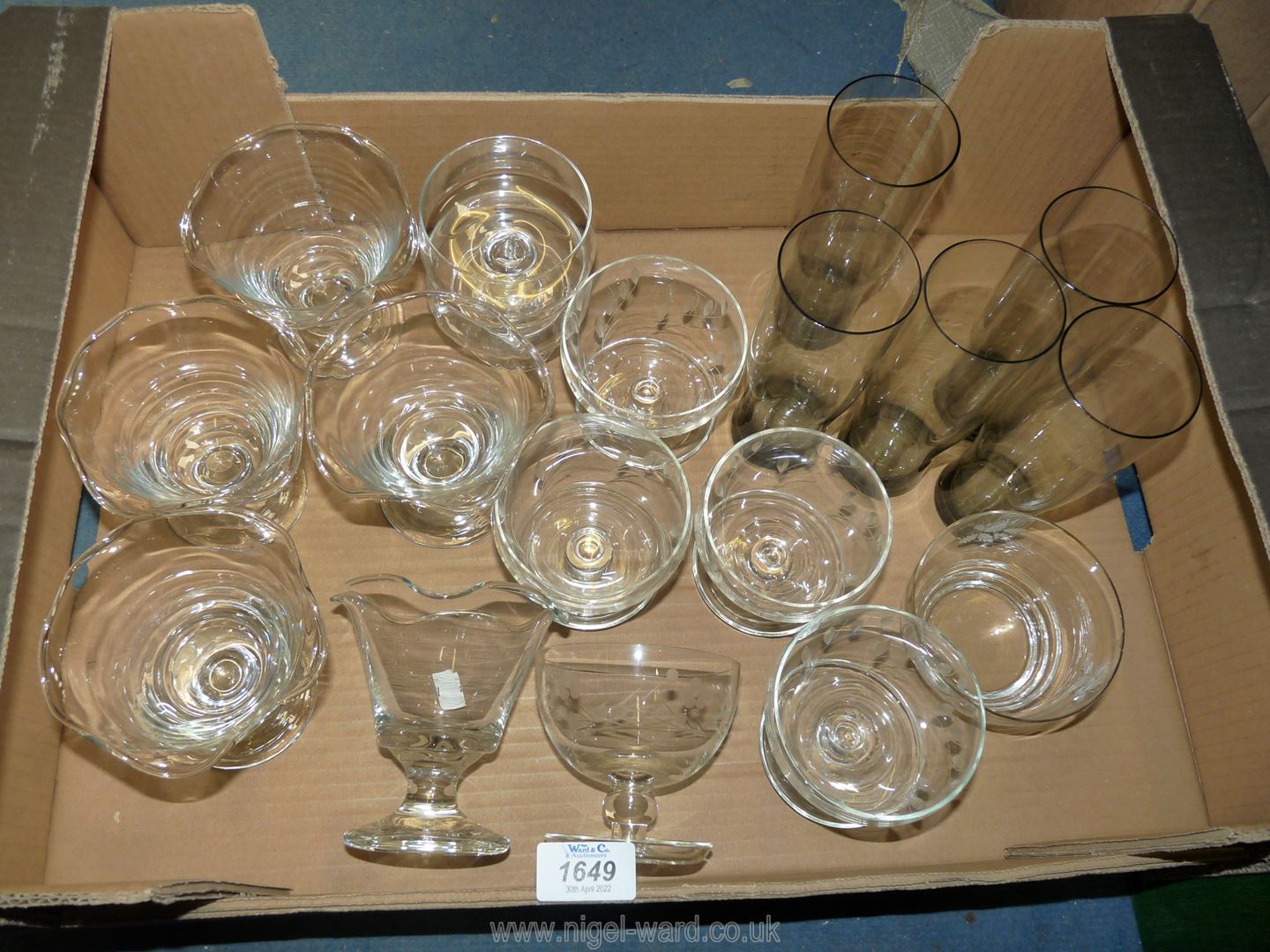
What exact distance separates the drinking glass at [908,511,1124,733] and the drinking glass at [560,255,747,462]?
35 cm

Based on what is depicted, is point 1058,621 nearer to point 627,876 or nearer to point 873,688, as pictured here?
point 873,688

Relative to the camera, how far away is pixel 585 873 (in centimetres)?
83

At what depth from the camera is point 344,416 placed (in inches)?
39.8

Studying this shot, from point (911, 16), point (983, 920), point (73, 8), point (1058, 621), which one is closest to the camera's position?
point (73, 8)

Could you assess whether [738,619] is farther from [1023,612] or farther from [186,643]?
[186,643]

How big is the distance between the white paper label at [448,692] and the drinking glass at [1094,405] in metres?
0.70

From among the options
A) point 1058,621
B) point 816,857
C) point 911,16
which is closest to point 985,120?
point 1058,621

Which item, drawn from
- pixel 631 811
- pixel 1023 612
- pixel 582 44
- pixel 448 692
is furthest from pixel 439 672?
pixel 582 44

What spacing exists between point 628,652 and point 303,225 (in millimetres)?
706

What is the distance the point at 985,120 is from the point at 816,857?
94cm

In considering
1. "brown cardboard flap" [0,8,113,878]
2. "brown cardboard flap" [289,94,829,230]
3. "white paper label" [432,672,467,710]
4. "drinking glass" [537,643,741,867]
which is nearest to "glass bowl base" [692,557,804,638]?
"drinking glass" [537,643,741,867]

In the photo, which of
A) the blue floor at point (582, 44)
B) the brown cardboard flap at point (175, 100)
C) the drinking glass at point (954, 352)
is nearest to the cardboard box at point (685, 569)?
the brown cardboard flap at point (175, 100)

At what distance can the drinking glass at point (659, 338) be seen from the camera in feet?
3.61

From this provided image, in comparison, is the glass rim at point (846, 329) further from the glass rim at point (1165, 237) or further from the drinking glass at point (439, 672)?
the drinking glass at point (439, 672)
